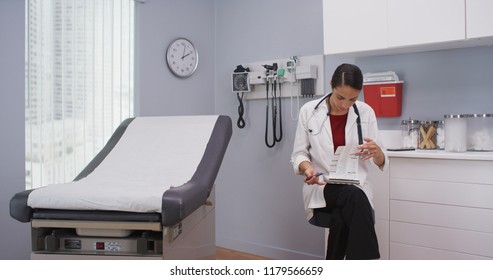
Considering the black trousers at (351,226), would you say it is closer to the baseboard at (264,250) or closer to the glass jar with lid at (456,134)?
the glass jar with lid at (456,134)

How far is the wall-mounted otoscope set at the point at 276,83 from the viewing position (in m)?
3.08

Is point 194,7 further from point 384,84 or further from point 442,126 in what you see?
point 442,126

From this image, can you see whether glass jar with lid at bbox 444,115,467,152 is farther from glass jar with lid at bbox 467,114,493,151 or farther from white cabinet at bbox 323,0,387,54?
white cabinet at bbox 323,0,387,54

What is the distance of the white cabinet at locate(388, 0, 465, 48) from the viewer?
221 cm

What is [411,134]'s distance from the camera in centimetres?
257

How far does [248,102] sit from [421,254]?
5.93ft

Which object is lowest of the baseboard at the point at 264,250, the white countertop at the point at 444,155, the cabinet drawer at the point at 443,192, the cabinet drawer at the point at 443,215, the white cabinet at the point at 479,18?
the baseboard at the point at 264,250

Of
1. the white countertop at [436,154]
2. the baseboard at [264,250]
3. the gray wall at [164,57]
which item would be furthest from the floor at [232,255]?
the white countertop at [436,154]

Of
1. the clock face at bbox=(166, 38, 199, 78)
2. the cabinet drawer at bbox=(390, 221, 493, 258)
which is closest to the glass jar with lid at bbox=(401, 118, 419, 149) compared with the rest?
the cabinet drawer at bbox=(390, 221, 493, 258)

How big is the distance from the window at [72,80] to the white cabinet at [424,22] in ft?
6.01

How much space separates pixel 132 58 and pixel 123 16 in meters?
0.30

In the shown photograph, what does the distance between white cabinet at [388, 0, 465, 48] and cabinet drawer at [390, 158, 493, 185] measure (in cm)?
66

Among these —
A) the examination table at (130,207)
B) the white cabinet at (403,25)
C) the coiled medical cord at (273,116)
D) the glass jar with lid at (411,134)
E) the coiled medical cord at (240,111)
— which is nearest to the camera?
the examination table at (130,207)

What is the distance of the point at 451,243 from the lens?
219cm
